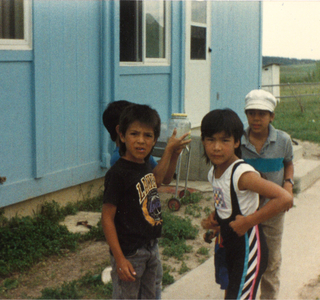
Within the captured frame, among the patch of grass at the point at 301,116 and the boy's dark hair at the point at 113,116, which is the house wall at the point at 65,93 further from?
the patch of grass at the point at 301,116

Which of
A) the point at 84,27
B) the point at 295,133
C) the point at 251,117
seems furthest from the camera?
the point at 295,133

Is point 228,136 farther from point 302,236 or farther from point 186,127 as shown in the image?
point 302,236

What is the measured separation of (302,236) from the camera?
5.30 meters

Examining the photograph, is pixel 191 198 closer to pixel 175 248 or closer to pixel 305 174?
pixel 175 248

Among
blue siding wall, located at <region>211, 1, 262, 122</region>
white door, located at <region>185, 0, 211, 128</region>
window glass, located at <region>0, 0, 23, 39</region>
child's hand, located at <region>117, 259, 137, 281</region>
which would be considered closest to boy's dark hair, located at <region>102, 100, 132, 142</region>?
child's hand, located at <region>117, 259, 137, 281</region>

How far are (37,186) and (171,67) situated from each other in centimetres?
323

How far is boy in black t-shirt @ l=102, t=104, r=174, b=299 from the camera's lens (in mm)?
2543

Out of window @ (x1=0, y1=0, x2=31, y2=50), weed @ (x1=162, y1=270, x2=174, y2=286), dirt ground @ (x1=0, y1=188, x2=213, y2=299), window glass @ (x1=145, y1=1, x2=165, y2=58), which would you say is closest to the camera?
dirt ground @ (x1=0, y1=188, x2=213, y2=299)

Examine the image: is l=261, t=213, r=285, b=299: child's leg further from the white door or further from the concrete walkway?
the white door

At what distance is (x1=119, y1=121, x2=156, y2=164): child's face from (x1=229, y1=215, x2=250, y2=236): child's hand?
60cm

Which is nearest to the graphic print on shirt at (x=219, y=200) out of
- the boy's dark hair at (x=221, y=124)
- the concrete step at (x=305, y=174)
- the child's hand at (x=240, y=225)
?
the child's hand at (x=240, y=225)

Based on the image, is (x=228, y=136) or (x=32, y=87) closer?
(x=228, y=136)

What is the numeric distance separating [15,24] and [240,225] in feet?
11.5

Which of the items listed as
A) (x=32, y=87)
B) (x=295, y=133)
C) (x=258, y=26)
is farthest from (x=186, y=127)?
(x=295, y=133)
